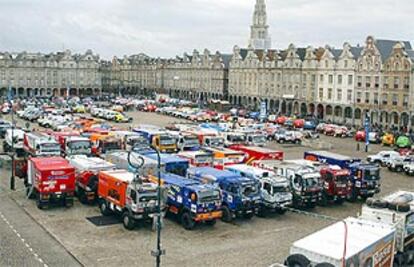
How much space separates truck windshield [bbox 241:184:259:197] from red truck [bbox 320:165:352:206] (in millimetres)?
5134

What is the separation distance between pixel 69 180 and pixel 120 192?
389 cm

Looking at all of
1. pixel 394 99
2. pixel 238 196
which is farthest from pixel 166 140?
pixel 394 99

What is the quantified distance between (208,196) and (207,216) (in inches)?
36.4

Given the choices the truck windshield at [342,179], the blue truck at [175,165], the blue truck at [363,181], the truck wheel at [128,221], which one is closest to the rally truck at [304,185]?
the truck windshield at [342,179]

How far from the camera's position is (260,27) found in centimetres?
14425

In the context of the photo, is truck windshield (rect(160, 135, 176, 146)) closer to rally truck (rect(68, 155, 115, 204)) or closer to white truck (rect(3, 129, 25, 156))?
white truck (rect(3, 129, 25, 156))

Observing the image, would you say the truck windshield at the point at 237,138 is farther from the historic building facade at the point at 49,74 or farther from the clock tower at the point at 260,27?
the clock tower at the point at 260,27

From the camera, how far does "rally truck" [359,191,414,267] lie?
21370 mm

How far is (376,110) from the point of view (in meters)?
77.2

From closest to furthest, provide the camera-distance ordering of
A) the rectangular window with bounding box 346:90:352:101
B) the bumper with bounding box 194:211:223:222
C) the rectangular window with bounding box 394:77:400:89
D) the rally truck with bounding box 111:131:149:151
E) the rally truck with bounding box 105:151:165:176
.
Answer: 1. the bumper with bounding box 194:211:223:222
2. the rally truck with bounding box 105:151:165:176
3. the rally truck with bounding box 111:131:149:151
4. the rectangular window with bounding box 394:77:400:89
5. the rectangular window with bounding box 346:90:352:101

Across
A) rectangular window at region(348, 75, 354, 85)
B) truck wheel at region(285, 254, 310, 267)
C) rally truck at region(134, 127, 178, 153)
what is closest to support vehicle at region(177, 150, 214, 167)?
rally truck at region(134, 127, 178, 153)

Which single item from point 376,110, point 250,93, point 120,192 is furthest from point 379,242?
point 250,93

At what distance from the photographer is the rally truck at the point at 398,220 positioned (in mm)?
21370

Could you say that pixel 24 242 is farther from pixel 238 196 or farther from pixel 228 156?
pixel 228 156
